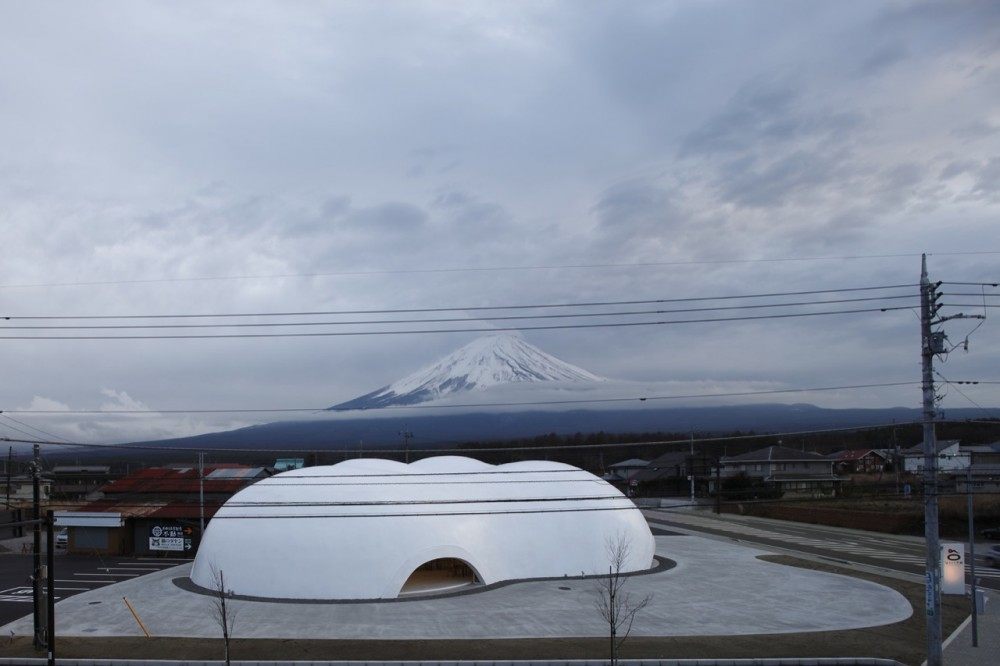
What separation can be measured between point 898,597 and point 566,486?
45.0 ft

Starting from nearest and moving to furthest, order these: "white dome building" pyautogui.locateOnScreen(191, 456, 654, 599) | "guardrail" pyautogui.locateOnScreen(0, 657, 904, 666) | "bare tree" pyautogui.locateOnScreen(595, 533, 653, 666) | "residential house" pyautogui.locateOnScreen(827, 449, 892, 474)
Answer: "guardrail" pyautogui.locateOnScreen(0, 657, 904, 666) < "bare tree" pyautogui.locateOnScreen(595, 533, 653, 666) < "white dome building" pyautogui.locateOnScreen(191, 456, 654, 599) < "residential house" pyautogui.locateOnScreen(827, 449, 892, 474)

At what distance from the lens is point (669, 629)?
23234 mm

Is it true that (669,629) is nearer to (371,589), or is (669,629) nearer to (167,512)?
(371,589)

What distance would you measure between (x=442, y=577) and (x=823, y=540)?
87.8 feet

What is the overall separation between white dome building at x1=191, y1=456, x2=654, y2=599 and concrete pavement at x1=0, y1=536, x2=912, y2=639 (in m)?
1.09

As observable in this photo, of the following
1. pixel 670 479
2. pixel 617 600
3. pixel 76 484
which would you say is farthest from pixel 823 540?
pixel 76 484

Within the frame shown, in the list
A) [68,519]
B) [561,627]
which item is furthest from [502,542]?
[68,519]

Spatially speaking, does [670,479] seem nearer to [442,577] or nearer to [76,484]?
[442,577]

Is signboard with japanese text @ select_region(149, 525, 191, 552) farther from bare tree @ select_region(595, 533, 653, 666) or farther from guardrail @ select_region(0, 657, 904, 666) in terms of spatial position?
bare tree @ select_region(595, 533, 653, 666)

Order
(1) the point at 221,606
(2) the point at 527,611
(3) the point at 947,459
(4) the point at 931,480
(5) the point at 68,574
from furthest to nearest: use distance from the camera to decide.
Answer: (3) the point at 947,459, (5) the point at 68,574, (2) the point at 527,611, (1) the point at 221,606, (4) the point at 931,480

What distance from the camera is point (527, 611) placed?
25688mm

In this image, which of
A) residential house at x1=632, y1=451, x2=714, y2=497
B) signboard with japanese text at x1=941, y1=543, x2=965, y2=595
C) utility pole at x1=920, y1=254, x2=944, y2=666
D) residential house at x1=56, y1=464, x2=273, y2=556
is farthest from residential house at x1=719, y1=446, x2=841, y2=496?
utility pole at x1=920, y1=254, x2=944, y2=666

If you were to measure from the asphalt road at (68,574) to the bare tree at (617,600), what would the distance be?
19.8 metres

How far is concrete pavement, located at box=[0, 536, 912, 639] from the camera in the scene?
23.2 m
